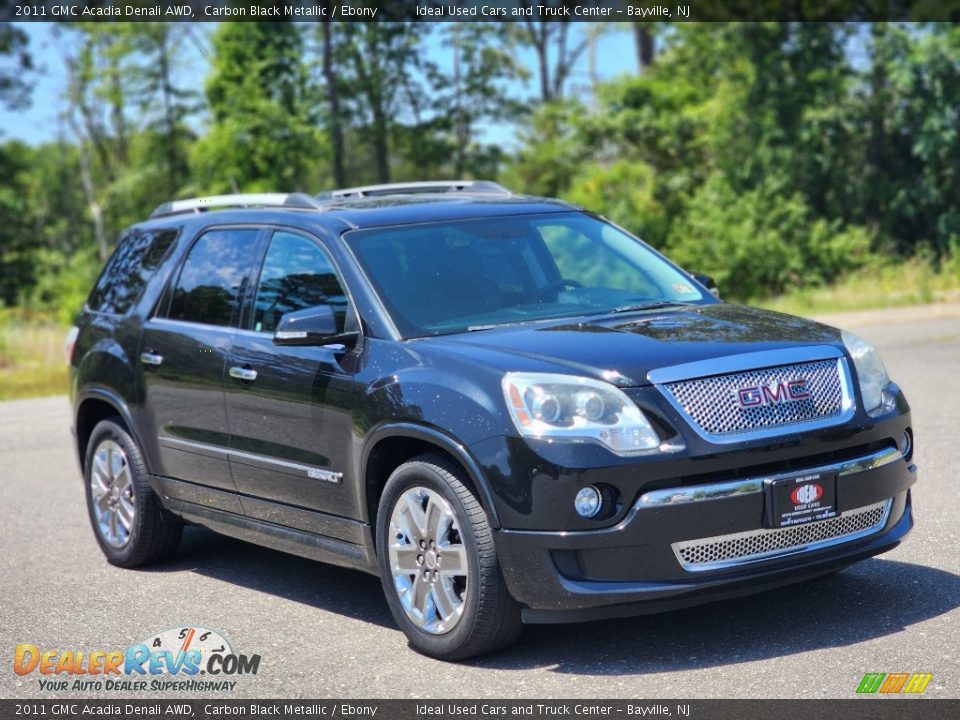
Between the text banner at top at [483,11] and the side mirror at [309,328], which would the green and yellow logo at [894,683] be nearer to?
the side mirror at [309,328]

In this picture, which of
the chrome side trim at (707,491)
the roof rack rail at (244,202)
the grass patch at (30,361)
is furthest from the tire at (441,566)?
the grass patch at (30,361)

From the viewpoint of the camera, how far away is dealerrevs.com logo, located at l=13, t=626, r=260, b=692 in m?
5.63

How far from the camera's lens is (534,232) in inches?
273

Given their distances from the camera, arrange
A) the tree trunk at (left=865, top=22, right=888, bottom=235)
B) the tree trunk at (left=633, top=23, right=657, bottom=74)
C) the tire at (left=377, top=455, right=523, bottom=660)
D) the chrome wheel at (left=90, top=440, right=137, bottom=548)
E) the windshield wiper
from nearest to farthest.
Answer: the tire at (left=377, top=455, right=523, bottom=660) → the windshield wiper → the chrome wheel at (left=90, top=440, right=137, bottom=548) → the tree trunk at (left=865, top=22, right=888, bottom=235) → the tree trunk at (left=633, top=23, right=657, bottom=74)

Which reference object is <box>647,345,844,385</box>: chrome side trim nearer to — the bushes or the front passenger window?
the front passenger window

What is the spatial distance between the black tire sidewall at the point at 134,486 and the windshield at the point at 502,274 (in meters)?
2.07

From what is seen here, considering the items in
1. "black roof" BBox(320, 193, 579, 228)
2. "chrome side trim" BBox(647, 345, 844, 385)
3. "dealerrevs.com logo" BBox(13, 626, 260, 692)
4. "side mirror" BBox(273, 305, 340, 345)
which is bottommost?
"dealerrevs.com logo" BBox(13, 626, 260, 692)

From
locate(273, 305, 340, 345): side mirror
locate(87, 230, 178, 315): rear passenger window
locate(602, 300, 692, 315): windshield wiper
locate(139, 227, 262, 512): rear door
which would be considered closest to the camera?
locate(273, 305, 340, 345): side mirror

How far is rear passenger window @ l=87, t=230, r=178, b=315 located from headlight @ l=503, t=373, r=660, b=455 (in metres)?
3.34

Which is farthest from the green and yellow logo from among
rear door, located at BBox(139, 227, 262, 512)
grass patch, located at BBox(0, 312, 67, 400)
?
grass patch, located at BBox(0, 312, 67, 400)

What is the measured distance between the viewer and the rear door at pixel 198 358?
6.95 metres

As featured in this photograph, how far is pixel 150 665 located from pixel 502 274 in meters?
2.32

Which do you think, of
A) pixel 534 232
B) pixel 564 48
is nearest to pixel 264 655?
pixel 534 232

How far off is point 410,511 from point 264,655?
0.89 m
